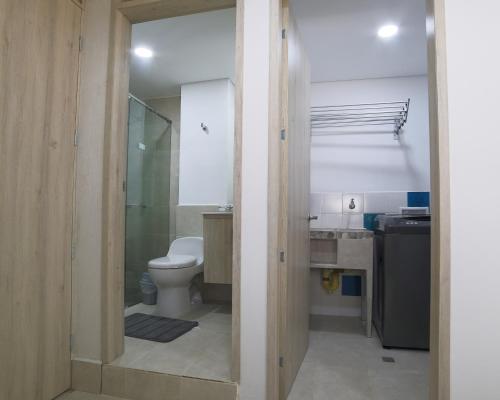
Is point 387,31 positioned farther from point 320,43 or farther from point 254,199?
point 254,199

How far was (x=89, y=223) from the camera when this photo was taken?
5.72 feet

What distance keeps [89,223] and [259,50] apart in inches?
53.2

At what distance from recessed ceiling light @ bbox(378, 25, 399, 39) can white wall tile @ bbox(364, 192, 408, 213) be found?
4.53ft

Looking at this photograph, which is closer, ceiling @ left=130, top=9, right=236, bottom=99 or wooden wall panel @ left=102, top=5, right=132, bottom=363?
wooden wall panel @ left=102, top=5, right=132, bottom=363

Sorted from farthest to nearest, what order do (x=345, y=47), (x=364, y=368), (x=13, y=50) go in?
(x=345, y=47) → (x=364, y=368) → (x=13, y=50)

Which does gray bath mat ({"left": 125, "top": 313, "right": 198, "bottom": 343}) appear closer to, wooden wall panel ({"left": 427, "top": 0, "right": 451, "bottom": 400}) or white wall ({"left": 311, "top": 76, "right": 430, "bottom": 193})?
wooden wall panel ({"left": 427, "top": 0, "right": 451, "bottom": 400})

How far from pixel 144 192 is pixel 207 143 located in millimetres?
845

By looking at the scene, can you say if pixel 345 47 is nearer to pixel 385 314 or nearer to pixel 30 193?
pixel 385 314

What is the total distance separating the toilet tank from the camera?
309 cm

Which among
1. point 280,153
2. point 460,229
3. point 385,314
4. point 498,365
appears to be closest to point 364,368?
point 385,314

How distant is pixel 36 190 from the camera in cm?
151

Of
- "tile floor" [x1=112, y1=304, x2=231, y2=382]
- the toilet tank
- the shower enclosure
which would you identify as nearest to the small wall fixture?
the shower enclosure

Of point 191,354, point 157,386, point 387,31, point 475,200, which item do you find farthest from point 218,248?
point 387,31

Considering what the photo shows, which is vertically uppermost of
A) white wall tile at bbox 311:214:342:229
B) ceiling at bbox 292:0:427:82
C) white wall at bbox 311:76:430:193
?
ceiling at bbox 292:0:427:82
